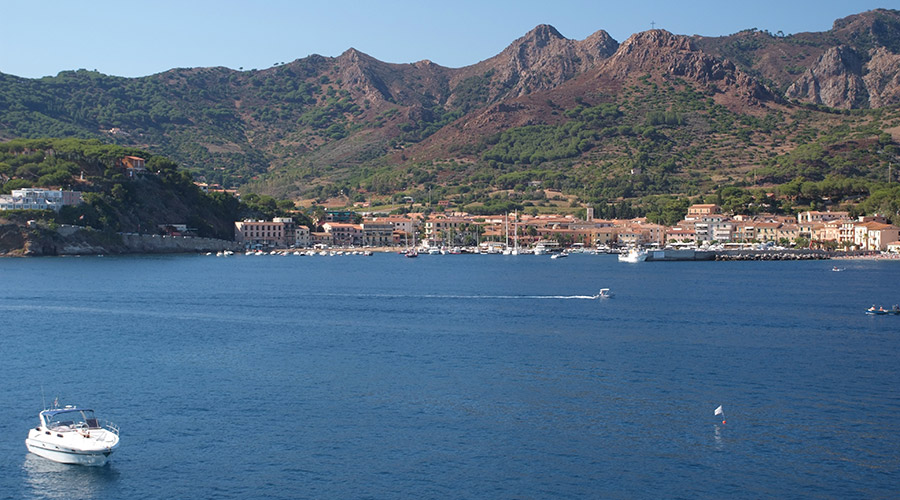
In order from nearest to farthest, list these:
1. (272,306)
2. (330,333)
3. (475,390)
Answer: (475,390) < (330,333) < (272,306)

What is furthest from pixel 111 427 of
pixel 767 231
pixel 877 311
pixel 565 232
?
pixel 565 232

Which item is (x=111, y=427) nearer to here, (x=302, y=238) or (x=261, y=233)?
(x=261, y=233)

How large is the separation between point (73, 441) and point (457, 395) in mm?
10589

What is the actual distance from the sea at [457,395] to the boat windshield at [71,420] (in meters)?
0.81

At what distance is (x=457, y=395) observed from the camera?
1069 inches

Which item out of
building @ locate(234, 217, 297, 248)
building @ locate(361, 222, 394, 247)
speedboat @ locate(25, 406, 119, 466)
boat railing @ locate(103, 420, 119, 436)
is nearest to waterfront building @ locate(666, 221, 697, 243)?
building @ locate(361, 222, 394, 247)

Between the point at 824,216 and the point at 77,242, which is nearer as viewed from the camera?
the point at 77,242

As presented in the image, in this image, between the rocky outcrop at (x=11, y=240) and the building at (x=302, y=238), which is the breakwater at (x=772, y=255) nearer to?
the building at (x=302, y=238)

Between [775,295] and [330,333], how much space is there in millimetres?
31004

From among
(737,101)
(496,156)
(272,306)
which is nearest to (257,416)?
(272,306)

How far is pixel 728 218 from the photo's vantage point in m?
126

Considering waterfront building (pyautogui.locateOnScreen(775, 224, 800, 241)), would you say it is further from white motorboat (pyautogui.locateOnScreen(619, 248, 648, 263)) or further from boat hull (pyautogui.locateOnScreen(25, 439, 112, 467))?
boat hull (pyautogui.locateOnScreen(25, 439, 112, 467))

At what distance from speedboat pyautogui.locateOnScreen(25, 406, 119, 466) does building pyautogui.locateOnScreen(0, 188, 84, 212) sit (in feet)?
272

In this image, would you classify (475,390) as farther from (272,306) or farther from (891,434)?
(272,306)
